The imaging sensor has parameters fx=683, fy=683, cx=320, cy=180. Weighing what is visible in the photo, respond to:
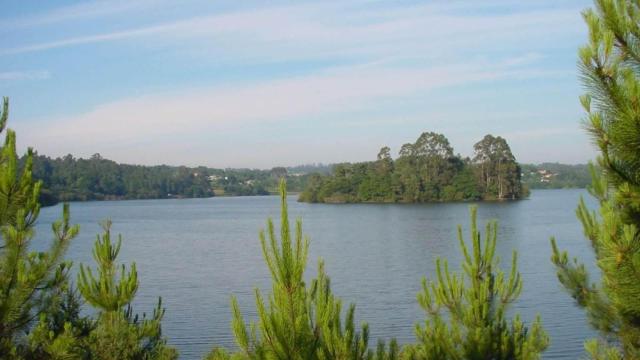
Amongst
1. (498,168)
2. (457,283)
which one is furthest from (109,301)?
(498,168)

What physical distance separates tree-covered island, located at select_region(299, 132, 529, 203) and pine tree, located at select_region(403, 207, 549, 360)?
8448 centimetres

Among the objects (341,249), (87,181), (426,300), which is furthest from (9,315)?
(87,181)

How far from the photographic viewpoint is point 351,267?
30.7 meters

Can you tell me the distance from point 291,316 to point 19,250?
2.74 metres

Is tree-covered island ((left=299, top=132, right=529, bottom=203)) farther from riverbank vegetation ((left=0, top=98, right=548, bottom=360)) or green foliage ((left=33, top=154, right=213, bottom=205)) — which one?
riverbank vegetation ((left=0, top=98, right=548, bottom=360))

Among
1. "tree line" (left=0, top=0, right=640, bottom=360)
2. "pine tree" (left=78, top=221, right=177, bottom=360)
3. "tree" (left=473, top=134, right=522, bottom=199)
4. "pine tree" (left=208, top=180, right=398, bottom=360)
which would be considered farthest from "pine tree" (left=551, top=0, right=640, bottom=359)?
"tree" (left=473, top=134, right=522, bottom=199)

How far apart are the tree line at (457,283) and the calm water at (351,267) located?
2366mm

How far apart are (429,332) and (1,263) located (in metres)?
4.01

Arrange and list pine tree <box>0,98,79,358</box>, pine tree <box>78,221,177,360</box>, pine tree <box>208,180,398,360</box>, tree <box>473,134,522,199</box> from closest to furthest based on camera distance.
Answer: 1. pine tree <box>208,180,398,360</box>
2. pine tree <box>0,98,79,358</box>
3. pine tree <box>78,221,177,360</box>
4. tree <box>473,134,522,199</box>

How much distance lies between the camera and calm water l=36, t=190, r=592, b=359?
19.7 meters

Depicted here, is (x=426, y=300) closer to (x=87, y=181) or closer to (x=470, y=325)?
(x=470, y=325)

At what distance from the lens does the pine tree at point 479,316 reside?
6.51m

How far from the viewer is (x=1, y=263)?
584 centimetres

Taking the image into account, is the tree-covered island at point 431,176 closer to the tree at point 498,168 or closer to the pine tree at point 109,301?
the tree at point 498,168
